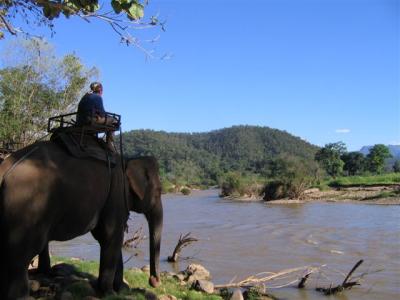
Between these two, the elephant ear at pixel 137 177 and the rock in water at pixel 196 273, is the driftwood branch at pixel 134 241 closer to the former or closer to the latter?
the rock in water at pixel 196 273

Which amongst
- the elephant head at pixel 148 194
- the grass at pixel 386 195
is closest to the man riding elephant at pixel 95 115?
the elephant head at pixel 148 194

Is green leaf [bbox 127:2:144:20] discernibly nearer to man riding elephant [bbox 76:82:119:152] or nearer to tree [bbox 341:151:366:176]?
man riding elephant [bbox 76:82:119:152]

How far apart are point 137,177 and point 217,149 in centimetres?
18214

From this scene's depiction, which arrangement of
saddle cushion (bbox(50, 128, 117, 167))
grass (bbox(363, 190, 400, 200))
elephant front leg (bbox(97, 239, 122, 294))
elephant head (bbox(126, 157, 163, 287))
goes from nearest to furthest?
saddle cushion (bbox(50, 128, 117, 167)) < elephant front leg (bbox(97, 239, 122, 294)) < elephant head (bbox(126, 157, 163, 287)) < grass (bbox(363, 190, 400, 200))

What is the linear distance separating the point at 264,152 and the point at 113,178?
171461mm

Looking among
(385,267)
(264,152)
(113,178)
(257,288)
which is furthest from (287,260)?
(264,152)

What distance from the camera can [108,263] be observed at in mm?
7156

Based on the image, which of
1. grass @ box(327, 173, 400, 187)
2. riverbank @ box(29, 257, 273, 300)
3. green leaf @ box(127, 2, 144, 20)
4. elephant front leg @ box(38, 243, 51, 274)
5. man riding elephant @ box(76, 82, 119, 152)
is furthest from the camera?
grass @ box(327, 173, 400, 187)

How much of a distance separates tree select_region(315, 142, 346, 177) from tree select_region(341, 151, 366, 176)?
58.8 inches

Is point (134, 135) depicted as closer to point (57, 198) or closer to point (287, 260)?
point (287, 260)

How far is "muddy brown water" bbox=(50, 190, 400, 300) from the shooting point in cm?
1503

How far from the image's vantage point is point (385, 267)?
17312 mm

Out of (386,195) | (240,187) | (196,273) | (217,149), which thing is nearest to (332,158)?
(240,187)

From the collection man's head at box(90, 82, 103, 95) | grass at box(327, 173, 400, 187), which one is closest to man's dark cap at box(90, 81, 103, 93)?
man's head at box(90, 82, 103, 95)
